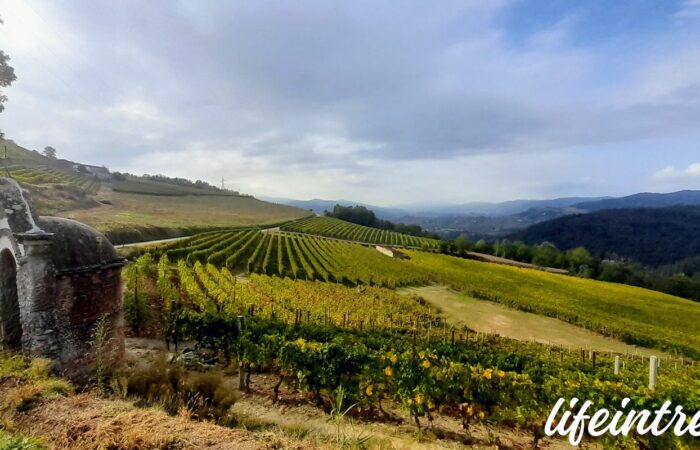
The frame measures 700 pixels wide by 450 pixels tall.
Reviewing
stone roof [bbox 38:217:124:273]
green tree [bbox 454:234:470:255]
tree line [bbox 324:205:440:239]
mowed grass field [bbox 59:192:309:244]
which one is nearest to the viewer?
stone roof [bbox 38:217:124:273]

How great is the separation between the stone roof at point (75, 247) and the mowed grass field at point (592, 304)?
108 ft

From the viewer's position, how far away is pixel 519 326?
28.3m

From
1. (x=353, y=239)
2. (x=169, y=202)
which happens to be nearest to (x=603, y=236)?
(x=353, y=239)

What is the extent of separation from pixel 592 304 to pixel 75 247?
4271cm

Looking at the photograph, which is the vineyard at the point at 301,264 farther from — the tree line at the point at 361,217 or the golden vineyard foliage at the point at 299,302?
the tree line at the point at 361,217

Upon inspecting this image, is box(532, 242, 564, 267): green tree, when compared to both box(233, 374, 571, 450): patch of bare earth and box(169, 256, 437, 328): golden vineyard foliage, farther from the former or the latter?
box(233, 374, 571, 450): patch of bare earth

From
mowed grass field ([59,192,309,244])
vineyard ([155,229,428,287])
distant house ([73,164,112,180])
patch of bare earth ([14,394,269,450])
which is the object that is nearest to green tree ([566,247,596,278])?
vineyard ([155,229,428,287])

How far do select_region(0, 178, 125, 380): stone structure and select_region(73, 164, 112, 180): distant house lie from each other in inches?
4472

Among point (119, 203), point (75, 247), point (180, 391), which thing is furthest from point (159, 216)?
point (180, 391)

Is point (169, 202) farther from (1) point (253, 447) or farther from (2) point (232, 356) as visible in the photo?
(1) point (253, 447)

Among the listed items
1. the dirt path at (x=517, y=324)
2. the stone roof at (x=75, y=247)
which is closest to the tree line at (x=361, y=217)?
the dirt path at (x=517, y=324)

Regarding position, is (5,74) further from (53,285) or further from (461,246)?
(461,246)

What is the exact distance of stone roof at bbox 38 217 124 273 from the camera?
941cm

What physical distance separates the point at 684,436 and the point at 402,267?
40063mm
